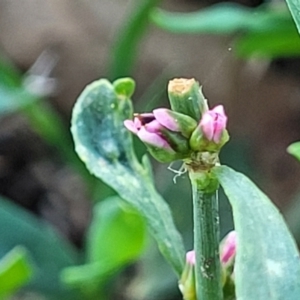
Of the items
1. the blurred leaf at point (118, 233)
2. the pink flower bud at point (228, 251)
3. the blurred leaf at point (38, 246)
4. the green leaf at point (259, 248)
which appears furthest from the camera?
the blurred leaf at point (38, 246)

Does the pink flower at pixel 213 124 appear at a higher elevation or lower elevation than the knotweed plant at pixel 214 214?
higher

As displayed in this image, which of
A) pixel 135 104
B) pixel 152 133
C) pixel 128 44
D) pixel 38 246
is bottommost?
pixel 38 246

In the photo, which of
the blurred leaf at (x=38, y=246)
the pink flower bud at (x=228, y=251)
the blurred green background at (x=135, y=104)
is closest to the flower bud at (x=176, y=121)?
the pink flower bud at (x=228, y=251)

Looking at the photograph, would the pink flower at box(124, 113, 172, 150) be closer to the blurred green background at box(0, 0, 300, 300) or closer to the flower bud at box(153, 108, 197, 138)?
the flower bud at box(153, 108, 197, 138)

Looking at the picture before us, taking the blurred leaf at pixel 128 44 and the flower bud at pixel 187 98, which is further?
the blurred leaf at pixel 128 44

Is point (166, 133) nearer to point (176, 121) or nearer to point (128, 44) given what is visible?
point (176, 121)

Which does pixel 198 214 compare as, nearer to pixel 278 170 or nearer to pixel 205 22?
pixel 205 22

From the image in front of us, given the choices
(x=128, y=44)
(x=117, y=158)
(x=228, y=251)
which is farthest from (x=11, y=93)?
(x=228, y=251)

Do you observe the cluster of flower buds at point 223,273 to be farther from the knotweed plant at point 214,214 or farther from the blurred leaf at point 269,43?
the blurred leaf at point 269,43
